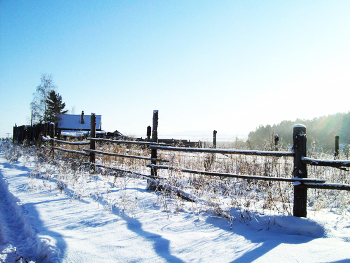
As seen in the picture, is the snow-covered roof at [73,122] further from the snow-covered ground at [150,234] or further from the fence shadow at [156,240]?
the fence shadow at [156,240]

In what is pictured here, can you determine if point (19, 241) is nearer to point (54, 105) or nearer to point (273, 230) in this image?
point (273, 230)

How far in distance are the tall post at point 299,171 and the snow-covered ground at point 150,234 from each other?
8.5 inches

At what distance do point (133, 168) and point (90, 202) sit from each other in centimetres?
304

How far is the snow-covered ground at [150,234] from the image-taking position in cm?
205

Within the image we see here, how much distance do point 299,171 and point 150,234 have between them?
228 centimetres

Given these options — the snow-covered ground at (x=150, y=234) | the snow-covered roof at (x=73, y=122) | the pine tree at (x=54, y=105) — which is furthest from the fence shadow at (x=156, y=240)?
the pine tree at (x=54, y=105)

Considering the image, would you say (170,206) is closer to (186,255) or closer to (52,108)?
(186,255)

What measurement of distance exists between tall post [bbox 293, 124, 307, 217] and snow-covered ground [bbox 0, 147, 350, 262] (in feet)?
0.71

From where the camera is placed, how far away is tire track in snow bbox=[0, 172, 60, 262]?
2.02 metres

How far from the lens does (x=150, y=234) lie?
2496 mm

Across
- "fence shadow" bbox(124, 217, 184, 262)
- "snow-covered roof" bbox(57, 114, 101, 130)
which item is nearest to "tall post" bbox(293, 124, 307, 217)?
"fence shadow" bbox(124, 217, 184, 262)

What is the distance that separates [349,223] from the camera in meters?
2.97

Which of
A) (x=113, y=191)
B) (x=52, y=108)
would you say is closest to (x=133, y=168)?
(x=113, y=191)

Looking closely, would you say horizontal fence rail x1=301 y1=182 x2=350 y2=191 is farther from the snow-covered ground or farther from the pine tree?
the pine tree
